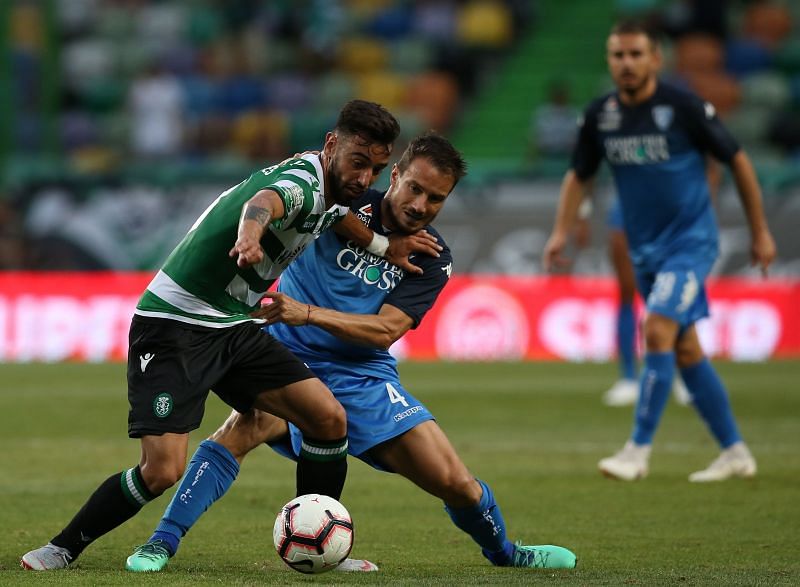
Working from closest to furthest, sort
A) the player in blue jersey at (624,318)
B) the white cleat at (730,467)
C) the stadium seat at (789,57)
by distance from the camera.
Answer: the white cleat at (730,467) < the player in blue jersey at (624,318) < the stadium seat at (789,57)

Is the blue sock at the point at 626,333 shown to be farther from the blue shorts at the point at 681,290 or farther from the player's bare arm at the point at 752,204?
the player's bare arm at the point at 752,204

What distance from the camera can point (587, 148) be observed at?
27.4ft

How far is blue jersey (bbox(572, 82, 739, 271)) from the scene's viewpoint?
8.07m

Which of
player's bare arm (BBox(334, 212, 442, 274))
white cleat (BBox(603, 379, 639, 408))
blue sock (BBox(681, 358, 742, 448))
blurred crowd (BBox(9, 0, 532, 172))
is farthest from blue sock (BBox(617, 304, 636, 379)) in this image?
blurred crowd (BBox(9, 0, 532, 172))

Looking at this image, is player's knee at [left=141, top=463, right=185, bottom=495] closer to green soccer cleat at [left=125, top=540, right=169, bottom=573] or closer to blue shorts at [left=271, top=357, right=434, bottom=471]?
green soccer cleat at [left=125, top=540, right=169, bottom=573]

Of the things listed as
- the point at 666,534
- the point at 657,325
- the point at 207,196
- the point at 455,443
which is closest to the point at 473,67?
the point at 207,196

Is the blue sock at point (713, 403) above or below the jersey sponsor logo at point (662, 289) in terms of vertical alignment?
below

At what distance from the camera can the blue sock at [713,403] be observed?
8023 mm

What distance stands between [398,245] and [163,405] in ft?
3.69

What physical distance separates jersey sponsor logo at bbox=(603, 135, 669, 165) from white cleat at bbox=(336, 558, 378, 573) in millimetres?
3484

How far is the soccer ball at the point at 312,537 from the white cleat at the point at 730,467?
3301 millimetres

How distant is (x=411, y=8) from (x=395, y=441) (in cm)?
1702

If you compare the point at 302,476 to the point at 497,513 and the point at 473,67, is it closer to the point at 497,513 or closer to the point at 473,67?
the point at 497,513

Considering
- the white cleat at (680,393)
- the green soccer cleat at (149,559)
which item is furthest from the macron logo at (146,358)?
the white cleat at (680,393)
